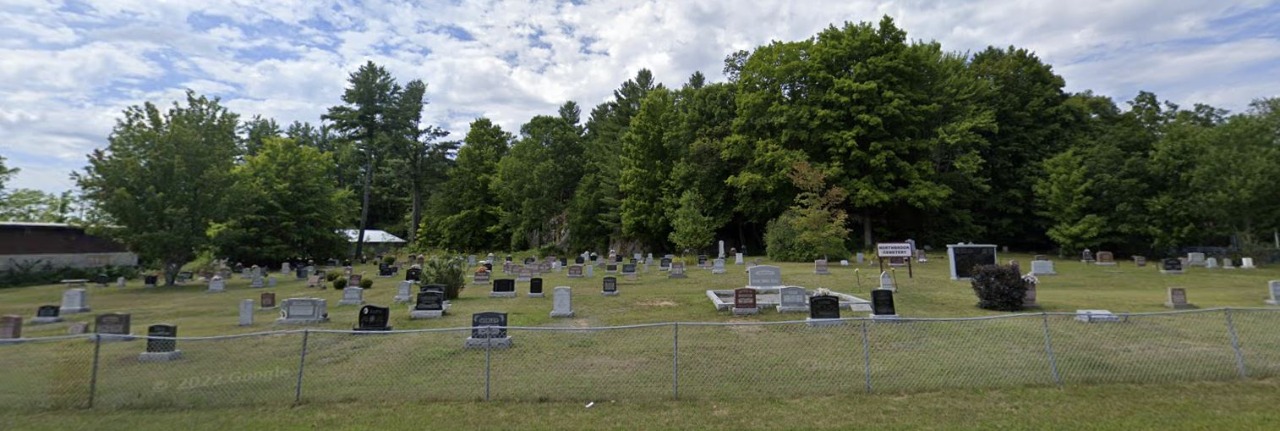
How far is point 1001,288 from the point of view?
49.4 ft

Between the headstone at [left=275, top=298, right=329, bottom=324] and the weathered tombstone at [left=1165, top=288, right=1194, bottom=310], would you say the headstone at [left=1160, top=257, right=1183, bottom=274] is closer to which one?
the weathered tombstone at [left=1165, top=288, right=1194, bottom=310]

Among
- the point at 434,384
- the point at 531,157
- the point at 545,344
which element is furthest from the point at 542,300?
the point at 531,157

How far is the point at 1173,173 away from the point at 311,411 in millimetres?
48798

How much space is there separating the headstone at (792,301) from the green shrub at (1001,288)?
465cm

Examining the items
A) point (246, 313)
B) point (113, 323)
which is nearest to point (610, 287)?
point (246, 313)

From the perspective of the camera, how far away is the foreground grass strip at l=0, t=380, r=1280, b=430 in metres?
6.56

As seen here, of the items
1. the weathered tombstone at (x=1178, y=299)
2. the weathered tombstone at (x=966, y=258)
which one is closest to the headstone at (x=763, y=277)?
the weathered tombstone at (x=966, y=258)

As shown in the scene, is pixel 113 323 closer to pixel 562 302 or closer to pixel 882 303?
pixel 562 302

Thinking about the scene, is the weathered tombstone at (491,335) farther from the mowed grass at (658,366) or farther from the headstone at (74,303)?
the headstone at (74,303)

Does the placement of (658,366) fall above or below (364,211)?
below

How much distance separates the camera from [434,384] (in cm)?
853

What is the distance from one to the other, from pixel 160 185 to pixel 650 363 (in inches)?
1278

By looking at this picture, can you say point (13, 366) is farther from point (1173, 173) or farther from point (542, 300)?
point (1173, 173)

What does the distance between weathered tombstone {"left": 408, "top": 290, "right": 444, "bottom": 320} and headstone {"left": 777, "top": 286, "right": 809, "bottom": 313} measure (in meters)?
9.30
